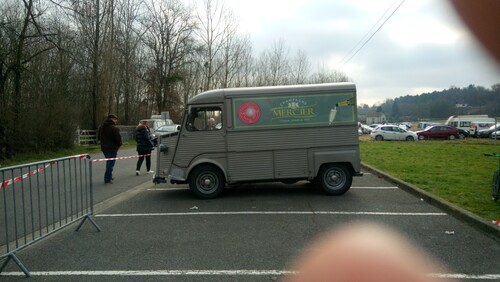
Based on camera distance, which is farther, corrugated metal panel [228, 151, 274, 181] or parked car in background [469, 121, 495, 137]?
parked car in background [469, 121, 495, 137]

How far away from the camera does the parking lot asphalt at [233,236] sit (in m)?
4.55

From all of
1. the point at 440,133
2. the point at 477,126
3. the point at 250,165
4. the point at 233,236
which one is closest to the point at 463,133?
the point at 477,126

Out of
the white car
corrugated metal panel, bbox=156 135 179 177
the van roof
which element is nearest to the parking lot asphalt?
corrugated metal panel, bbox=156 135 179 177

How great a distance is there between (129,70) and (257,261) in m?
41.8

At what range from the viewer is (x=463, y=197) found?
26.6ft

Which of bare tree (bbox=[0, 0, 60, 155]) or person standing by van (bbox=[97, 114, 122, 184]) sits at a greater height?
bare tree (bbox=[0, 0, 60, 155])

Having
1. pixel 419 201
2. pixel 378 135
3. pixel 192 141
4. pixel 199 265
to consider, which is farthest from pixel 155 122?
pixel 199 265

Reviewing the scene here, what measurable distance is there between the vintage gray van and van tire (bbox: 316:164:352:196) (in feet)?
0.66

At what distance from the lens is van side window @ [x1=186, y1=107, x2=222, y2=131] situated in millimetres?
8852

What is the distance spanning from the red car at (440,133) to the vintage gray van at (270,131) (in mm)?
33120

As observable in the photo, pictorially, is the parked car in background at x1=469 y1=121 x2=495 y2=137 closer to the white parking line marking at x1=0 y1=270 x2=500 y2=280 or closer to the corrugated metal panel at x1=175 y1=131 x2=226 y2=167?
the corrugated metal panel at x1=175 y1=131 x2=226 y2=167

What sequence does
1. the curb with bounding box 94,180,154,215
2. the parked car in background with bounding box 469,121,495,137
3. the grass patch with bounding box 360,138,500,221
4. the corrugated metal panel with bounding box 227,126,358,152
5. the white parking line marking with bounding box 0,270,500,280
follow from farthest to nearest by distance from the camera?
the parked car in background with bounding box 469,121,495,137, the corrugated metal panel with bounding box 227,126,358,152, the curb with bounding box 94,180,154,215, the grass patch with bounding box 360,138,500,221, the white parking line marking with bounding box 0,270,500,280

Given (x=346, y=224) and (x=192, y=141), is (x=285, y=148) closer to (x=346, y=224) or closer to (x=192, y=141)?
(x=192, y=141)

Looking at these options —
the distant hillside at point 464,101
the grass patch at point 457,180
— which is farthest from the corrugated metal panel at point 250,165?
the distant hillside at point 464,101
